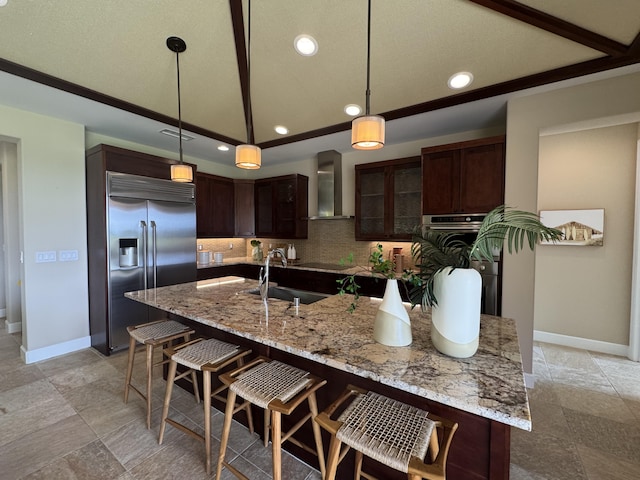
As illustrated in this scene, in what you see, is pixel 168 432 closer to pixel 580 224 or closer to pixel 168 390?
pixel 168 390

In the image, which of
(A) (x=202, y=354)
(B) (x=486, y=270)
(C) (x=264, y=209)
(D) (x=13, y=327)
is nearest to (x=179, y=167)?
(A) (x=202, y=354)

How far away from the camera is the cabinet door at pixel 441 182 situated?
310 centimetres

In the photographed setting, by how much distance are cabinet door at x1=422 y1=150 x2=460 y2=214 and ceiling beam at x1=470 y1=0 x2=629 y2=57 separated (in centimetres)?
123

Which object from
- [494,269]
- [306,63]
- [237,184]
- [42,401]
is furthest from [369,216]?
[42,401]

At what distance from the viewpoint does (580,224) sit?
3.50m

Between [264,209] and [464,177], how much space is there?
11.1ft

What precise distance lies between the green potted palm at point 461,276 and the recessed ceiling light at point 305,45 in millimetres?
2222

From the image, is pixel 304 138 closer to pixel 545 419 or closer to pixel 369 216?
pixel 369 216

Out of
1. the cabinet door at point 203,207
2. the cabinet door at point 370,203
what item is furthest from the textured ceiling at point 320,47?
the cabinet door at point 203,207

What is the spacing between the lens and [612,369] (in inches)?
117

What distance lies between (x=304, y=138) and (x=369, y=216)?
1466 millimetres

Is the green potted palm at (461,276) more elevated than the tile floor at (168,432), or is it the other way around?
the green potted palm at (461,276)

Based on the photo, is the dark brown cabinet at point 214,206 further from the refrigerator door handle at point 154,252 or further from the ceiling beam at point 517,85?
the ceiling beam at point 517,85

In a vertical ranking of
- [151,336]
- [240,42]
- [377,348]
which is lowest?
[151,336]
